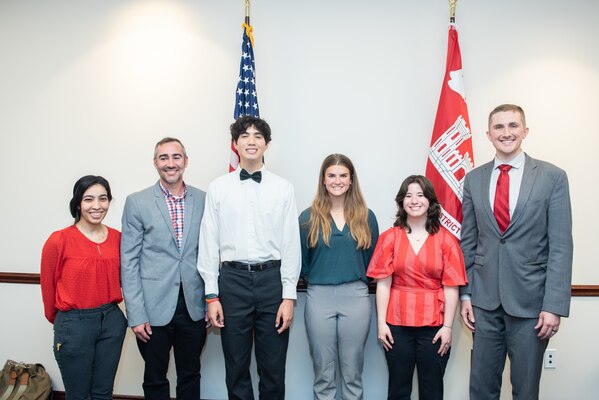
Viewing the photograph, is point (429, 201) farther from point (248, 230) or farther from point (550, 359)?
point (550, 359)

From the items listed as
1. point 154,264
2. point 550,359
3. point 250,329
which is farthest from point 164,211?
point 550,359

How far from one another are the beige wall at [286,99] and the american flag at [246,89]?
17 centimetres

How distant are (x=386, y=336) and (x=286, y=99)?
1.61 metres

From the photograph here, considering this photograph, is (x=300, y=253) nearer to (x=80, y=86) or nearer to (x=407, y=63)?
(x=407, y=63)

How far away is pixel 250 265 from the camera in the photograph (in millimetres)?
2211

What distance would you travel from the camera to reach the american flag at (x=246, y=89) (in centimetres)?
271

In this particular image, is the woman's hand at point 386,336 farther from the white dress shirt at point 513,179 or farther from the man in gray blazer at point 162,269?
the man in gray blazer at point 162,269

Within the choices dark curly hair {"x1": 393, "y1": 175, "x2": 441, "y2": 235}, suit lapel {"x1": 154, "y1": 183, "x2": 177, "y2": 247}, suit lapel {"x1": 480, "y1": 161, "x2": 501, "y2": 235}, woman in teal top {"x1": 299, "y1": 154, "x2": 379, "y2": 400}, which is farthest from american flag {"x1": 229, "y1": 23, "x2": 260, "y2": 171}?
suit lapel {"x1": 480, "y1": 161, "x2": 501, "y2": 235}

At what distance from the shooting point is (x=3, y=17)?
3.05 m

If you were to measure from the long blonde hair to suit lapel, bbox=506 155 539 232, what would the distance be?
702 mm

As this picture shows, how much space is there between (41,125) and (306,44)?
6.28 ft

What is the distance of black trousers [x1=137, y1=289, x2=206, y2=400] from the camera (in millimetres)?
2279

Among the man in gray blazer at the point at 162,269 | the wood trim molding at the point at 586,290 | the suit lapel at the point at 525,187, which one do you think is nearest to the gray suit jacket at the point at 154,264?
the man in gray blazer at the point at 162,269

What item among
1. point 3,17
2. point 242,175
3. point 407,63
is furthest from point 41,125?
point 407,63
